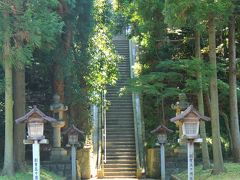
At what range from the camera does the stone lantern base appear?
16781 mm

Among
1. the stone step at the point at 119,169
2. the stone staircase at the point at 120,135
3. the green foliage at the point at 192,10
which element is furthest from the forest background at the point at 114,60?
the stone step at the point at 119,169

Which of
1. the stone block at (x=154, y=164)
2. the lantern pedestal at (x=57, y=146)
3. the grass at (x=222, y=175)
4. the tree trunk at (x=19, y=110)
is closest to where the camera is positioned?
the grass at (x=222, y=175)

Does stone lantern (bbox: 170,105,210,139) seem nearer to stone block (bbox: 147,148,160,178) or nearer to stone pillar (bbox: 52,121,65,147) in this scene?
stone block (bbox: 147,148,160,178)

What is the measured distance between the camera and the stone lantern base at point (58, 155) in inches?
661

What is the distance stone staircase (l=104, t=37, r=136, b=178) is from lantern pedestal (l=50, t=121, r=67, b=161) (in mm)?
2113

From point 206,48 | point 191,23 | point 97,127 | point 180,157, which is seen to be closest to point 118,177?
point 180,157

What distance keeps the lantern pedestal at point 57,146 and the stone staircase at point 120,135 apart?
6.93ft

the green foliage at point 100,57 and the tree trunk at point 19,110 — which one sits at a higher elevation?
the green foliage at point 100,57

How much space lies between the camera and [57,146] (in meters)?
17.0

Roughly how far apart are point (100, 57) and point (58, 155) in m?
6.08

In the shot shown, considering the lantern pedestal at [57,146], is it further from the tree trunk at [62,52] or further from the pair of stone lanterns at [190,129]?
the pair of stone lanterns at [190,129]

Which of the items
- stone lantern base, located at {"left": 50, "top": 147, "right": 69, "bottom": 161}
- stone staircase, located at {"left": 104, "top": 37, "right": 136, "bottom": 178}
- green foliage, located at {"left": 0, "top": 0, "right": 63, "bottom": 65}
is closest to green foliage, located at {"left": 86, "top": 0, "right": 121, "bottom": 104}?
stone staircase, located at {"left": 104, "top": 37, "right": 136, "bottom": 178}

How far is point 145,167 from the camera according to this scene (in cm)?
1833

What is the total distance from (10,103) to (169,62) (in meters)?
5.34
